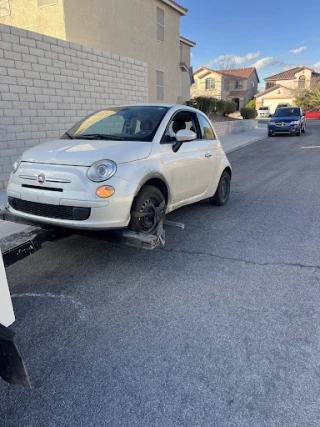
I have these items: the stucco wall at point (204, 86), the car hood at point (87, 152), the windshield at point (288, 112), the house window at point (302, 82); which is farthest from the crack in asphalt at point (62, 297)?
the house window at point (302, 82)

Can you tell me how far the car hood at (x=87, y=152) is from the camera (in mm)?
3213

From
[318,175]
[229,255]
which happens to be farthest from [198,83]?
[229,255]

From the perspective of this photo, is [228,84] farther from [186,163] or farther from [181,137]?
[181,137]

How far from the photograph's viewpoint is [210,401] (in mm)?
1939

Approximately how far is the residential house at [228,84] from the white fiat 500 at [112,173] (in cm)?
4487

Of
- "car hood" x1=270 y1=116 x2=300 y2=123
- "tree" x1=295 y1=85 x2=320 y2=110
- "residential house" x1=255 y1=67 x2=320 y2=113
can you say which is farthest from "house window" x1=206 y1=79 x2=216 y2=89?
"car hood" x1=270 y1=116 x2=300 y2=123

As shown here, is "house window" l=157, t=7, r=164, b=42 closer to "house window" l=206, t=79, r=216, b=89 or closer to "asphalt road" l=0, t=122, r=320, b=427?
"asphalt road" l=0, t=122, r=320, b=427

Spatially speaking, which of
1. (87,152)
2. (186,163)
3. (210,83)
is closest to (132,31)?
(186,163)

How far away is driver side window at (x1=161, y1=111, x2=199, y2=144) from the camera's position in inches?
162

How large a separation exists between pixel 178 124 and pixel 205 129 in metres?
0.93

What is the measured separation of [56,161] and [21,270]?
134 cm

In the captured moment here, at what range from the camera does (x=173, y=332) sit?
8.38 ft

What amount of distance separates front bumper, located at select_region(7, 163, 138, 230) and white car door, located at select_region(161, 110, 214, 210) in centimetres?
91

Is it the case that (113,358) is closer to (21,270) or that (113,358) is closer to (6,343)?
(6,343)
